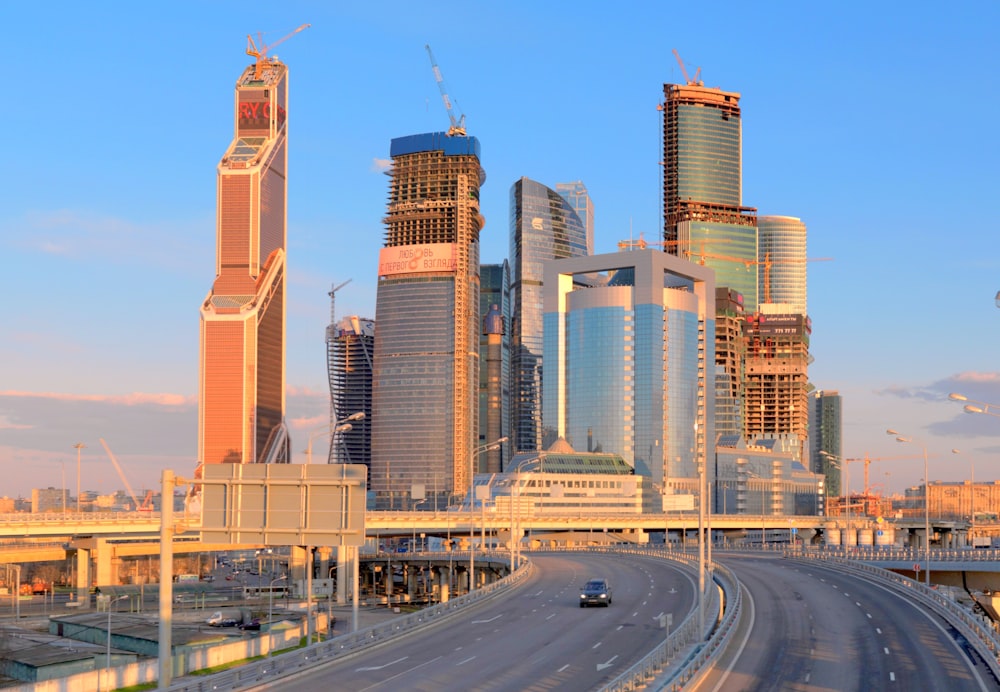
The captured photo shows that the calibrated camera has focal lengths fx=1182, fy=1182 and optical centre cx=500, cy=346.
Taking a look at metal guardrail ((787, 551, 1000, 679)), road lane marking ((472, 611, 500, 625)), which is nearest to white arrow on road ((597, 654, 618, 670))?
metal guardrail ((787, 551, 1000, 679))

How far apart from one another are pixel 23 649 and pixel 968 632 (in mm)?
62189

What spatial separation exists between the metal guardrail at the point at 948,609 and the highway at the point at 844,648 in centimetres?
65

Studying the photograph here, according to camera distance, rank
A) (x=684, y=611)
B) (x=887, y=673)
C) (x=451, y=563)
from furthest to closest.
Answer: (x=451, y=563), (x=684, y=611), (x=887, y=673)

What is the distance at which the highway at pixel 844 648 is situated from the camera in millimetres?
49062

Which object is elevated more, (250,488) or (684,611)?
(250,488)

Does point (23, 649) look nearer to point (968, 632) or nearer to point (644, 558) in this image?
point (968, 632)

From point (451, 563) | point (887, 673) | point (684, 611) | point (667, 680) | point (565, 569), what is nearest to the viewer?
point (667, 680)

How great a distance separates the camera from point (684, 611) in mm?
77312

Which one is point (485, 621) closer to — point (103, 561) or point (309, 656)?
point (309, 656)

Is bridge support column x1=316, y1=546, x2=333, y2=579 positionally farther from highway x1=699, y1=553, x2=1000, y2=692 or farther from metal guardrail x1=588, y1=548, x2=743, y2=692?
metal guardrail x1=588, y1=548, x2=743, y2=692

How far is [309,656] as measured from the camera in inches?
2239

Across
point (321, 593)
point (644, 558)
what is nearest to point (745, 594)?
point (644, 558)

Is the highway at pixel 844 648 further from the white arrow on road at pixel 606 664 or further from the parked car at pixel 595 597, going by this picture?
the parked car at pixel 595 597

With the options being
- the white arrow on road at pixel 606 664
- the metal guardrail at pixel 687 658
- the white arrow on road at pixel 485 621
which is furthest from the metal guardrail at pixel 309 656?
the metal guardrail at pixel 687 658
